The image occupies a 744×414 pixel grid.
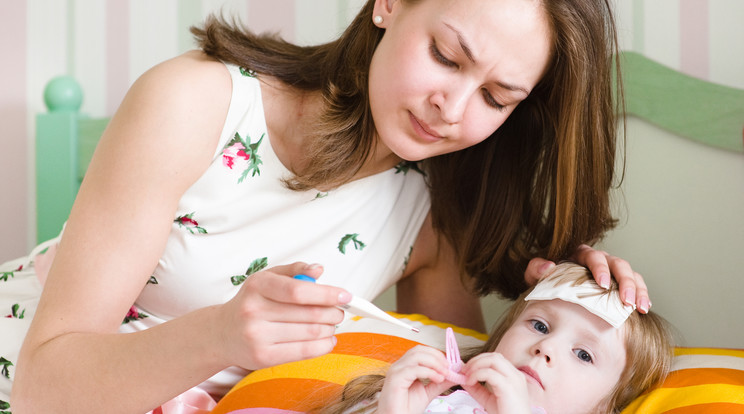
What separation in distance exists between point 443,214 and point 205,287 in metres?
0.56

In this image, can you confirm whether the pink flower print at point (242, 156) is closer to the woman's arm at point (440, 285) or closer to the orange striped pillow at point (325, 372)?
the orange striped pillow at point (325, 372)

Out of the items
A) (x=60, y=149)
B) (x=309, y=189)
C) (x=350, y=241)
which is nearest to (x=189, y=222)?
(x=309, y=189)

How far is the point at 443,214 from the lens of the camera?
1.58 meters

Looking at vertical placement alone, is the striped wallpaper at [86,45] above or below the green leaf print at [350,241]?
above

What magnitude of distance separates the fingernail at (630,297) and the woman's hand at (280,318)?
61cm

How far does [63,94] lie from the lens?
204 centimetres

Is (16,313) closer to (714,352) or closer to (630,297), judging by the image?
(630,297)

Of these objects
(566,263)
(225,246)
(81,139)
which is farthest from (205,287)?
(81,139)

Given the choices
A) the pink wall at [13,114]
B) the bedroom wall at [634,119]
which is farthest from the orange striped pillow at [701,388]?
the pink wall at [13,114]

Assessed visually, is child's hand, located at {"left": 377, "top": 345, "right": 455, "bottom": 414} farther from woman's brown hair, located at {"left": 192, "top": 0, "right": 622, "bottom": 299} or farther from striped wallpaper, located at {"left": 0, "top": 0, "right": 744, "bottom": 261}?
striped wallpaper, located at {"left": 0, "top": 0, "right": 744, "bottom": 261}

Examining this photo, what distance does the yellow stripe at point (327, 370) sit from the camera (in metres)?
1.18

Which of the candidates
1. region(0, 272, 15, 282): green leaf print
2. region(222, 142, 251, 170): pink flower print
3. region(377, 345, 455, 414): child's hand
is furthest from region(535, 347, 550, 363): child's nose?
region(0, 272, 15, 282): green leaf print

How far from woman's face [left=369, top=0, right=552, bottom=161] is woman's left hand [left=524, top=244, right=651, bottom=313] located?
1.05ft

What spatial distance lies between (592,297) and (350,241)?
477mm
